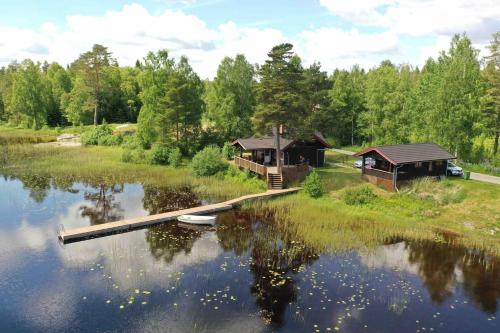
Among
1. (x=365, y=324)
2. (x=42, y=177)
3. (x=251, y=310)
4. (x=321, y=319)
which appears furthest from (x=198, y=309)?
(x=42, y=177)

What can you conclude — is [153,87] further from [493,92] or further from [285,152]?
[493,92]

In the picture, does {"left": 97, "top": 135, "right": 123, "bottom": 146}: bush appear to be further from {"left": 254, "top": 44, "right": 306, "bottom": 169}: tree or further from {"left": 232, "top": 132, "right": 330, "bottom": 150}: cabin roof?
{"left": 254, "top": 44, "right": 306, "bottom": 169}: tree

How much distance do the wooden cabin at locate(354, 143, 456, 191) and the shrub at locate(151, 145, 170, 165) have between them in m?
27.0

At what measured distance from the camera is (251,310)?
18.7m

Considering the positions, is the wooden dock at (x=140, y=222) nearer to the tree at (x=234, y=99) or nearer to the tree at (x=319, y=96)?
the tree at (x=234, y=99)

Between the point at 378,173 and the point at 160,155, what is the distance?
95.7 feet

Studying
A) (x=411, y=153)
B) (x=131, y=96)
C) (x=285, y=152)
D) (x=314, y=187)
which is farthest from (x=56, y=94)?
(x=411, y=153)

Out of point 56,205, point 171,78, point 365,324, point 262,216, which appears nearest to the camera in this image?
point 365,324

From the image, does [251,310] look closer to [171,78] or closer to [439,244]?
[439,244]

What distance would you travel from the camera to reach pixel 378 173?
38.2 metres

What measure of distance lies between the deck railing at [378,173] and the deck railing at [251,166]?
34.6 ft

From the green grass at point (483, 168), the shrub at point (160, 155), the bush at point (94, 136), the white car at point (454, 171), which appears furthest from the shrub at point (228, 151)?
the green grass at point (483, 168)

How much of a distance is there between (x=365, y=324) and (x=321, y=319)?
1973 millimetres

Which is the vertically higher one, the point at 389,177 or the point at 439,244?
the point at 389,177
